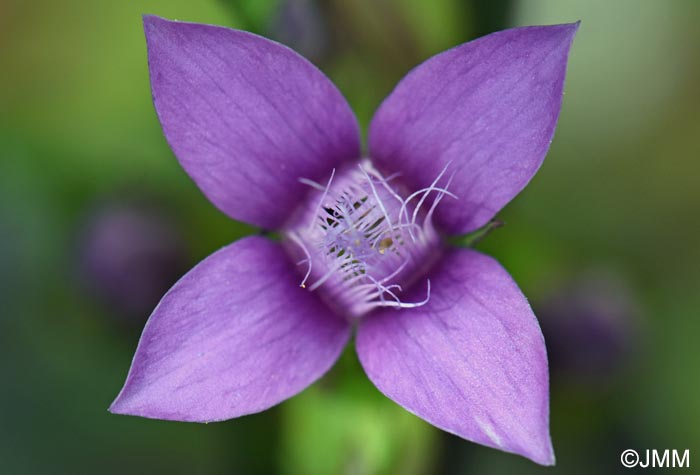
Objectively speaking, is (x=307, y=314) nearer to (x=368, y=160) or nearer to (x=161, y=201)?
(x=368, y=160)

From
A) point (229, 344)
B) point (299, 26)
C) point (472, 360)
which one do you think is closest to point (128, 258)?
point (299, 26)

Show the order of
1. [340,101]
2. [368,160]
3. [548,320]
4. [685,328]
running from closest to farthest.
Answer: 1. [340,101]
2. [368,160]
3. [548,320]
4. [685,328]

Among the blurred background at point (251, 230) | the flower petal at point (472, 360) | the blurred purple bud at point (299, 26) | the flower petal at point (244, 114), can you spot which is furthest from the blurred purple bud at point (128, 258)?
the flower petal at point (472, 360)

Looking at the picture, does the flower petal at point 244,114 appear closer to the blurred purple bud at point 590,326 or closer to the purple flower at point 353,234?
the purple flower at point 353,234

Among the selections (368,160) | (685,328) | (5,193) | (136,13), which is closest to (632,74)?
(685,328)

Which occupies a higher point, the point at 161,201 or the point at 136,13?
the point at 136,13

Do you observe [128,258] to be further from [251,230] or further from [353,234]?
[353,234]
